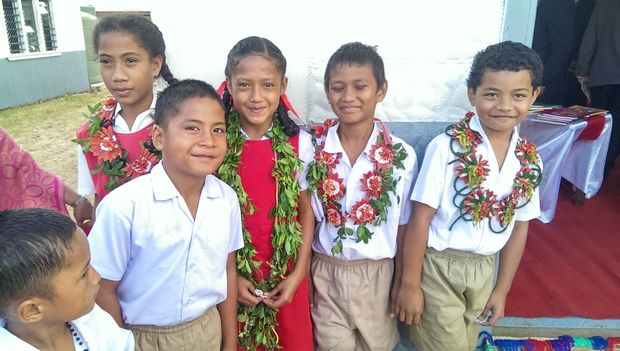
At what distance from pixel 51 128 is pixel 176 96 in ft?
30.8

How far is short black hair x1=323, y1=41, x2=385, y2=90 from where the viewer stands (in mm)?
2035

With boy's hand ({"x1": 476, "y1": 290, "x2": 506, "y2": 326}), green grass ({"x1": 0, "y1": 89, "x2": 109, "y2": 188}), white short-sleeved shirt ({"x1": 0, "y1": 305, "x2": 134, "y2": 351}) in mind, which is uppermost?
white short-sleeved shirt ({"x1": 0, "y1": 305, "x2": 134, "y2": 351})

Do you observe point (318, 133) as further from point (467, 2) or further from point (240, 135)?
point (467, 2)

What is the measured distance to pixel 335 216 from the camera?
6.89ft

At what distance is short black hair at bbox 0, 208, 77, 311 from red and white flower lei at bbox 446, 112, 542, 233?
1598mm

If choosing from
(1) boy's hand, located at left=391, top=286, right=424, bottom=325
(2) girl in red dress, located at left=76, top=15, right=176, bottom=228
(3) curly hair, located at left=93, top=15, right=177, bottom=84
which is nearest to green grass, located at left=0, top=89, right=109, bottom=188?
(2) girl in red dress, located at left=76, top=15, right=176, bottom=228

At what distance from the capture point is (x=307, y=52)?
7.98ft

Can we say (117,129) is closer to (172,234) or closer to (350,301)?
(172,234)

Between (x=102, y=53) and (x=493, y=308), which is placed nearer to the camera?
(x=102, y=53)

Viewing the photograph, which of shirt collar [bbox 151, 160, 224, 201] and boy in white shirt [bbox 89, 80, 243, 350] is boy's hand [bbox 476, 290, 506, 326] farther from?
shirt collar [bbox 151, 160, 224, 201]

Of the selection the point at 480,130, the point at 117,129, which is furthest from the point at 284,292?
the point at 480,130

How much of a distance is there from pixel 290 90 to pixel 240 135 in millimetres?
574

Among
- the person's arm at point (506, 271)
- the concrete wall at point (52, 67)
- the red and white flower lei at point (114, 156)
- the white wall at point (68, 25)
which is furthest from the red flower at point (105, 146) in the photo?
the white wall at point (68, 25)

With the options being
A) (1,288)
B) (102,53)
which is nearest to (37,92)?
(102,53)
